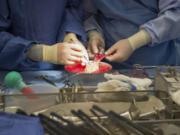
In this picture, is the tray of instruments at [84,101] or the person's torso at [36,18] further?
the person's torso at [36,18]

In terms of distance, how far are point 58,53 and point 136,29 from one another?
705mm

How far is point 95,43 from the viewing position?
1812mm

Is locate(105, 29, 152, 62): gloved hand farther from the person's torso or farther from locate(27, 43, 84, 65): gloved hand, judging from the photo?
the person's torso

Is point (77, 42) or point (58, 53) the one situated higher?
point (77, 42)

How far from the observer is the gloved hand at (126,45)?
5.56 feet

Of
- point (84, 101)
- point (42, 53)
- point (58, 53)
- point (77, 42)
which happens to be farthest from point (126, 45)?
point (84, 101)

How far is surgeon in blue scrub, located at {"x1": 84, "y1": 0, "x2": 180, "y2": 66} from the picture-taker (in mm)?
1708

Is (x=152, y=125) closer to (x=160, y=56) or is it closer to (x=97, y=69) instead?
(x=97, y=69)

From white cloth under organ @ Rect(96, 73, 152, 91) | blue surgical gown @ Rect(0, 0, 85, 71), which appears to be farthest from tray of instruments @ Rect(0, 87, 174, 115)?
blue surgical gown @ Rect(0, 0, 85, 71)

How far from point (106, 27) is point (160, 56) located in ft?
1.76

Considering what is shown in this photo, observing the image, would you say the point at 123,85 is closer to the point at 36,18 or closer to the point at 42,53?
the point at 42,53

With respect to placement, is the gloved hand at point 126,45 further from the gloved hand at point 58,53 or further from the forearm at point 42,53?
the forearm at point 42,53

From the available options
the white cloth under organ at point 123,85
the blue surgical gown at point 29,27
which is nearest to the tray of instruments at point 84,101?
the white cloth under organ at point 123,85

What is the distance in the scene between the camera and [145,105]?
0.81m
